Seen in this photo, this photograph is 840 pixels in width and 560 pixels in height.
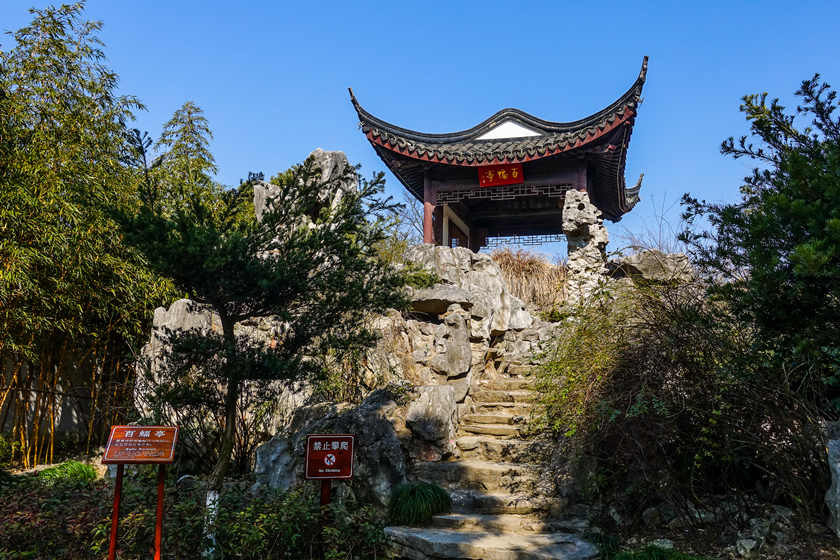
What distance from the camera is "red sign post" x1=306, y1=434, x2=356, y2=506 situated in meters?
3.84

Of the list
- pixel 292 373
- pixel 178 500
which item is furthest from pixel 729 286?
pixel 178 500

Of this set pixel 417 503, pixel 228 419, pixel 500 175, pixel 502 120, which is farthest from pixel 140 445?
pixel 502 120

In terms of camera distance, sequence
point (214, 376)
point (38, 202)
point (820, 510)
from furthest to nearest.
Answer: point (38, 202)
point (214, 376)
point (820, 510)

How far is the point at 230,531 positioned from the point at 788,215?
3858 mm

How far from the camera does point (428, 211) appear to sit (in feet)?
39.2

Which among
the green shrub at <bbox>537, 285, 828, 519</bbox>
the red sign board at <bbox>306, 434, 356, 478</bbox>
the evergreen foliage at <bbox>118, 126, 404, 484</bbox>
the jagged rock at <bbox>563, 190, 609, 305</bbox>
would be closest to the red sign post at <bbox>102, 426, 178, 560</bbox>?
the evergreen foliage at <bbox>118, 126, 404, 484</bbox>

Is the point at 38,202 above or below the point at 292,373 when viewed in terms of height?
above

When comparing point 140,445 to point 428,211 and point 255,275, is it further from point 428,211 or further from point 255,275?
point 428,211

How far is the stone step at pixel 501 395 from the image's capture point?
6.35m

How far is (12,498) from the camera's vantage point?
4887 mm

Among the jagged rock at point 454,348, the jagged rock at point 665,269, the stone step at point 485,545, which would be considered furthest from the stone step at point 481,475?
the jagged rock at point 665,269

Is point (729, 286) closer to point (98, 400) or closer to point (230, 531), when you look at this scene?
point (230, 531)

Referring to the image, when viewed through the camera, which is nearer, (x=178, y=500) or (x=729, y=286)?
(x=729, y=286)

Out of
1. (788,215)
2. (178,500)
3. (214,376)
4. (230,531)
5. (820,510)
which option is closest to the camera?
(788,215)
